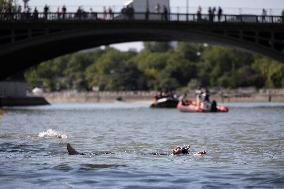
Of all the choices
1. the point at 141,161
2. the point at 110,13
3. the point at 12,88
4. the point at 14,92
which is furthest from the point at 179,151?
the point at 14,92

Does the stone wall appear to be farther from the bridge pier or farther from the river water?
the river water

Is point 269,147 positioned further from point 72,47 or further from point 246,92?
point 246,92

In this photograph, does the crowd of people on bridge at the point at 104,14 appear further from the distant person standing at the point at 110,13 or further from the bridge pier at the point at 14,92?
the bridge pier at the point at 14,92

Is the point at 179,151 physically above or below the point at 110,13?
below

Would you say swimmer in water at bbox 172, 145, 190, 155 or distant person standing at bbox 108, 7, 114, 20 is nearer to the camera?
swimmer in water at bbox 172, 145, 190, 155

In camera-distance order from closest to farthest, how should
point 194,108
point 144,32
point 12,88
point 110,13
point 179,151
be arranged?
point 179,151 → point 110,13 → point 144,32 → point 194,108 → point 12,88

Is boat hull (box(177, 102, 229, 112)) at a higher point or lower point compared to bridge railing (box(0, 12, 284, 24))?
lower

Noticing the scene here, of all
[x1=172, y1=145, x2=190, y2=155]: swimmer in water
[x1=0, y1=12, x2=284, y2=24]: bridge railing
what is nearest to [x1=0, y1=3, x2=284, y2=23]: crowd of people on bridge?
[x1=0, y1=12, x2=284, y2=24]: bridge railing

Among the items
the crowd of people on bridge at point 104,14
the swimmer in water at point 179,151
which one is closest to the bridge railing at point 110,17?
the crowd of people on bridge at point 104,14

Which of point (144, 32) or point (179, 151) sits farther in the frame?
point (144, 32)

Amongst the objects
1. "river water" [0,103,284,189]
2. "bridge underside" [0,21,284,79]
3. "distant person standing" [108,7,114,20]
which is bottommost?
"river water" [0,103,284,189]

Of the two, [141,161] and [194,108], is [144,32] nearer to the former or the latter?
[194,108]

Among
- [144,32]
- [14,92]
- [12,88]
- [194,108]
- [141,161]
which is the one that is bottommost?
[194,108]

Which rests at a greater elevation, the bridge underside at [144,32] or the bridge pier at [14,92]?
the bridge underside at [144,32]
